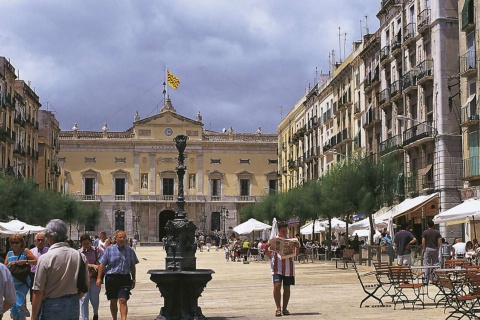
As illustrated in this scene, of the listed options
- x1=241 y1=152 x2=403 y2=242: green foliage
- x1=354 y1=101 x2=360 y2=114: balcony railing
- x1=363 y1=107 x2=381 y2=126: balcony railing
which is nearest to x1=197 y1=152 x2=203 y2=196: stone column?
x1=354 y1=101 x2=360 y2=114: balcony railing

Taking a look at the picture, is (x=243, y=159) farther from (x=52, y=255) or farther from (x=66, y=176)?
(x=52, y=255)

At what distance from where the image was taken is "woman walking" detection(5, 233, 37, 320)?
10453mm

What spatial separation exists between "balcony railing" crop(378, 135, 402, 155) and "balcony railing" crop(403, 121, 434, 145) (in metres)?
1.02

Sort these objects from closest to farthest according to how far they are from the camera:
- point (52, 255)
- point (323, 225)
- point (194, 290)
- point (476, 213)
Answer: point (52, 255)
point (194, 290)
point (476, 213)
point (323, 225)

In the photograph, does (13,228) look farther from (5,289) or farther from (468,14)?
(5,289)

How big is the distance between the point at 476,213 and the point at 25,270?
14292 mm

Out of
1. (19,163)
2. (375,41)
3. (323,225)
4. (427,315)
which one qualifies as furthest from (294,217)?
(427,315)

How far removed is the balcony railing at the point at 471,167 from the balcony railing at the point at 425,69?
6.25 meters

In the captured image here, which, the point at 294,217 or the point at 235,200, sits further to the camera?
the point at 235,200

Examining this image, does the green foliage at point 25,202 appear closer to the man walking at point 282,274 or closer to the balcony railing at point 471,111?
the balcony railing at point 471,111

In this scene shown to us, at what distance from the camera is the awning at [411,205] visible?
123 ft

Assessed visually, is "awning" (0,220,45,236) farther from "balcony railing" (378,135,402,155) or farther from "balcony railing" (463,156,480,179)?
"balcony railing" (378,135,402,155)

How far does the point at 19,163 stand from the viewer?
62531 millimetres

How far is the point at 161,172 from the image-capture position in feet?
300
